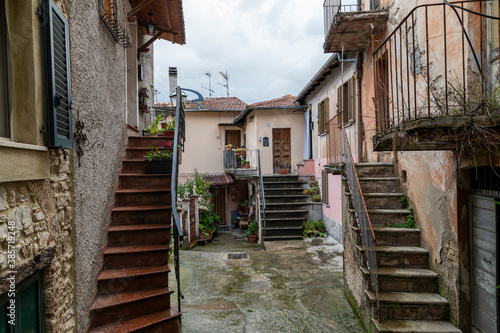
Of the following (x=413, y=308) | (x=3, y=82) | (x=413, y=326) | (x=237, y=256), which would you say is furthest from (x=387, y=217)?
(x=3, y=82)

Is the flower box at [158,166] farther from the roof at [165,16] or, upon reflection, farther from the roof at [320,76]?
the roof at [320,76]

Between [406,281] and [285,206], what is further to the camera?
[285,206]

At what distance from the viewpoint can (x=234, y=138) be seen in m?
19.3

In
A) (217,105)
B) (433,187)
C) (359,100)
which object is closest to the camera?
(433,187)

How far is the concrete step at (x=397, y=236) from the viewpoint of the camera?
4.96 meters

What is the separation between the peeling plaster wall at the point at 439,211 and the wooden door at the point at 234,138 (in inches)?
571

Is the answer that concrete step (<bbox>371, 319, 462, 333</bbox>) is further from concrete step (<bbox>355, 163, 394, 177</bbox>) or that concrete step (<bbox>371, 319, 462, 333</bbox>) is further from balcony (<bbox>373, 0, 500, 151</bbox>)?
concrete step (<bbox>355, 163, 394, 177</bbox>)

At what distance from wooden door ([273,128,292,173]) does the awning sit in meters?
7.90

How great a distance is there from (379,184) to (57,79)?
5.18 metres

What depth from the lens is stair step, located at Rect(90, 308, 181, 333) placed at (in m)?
3.67

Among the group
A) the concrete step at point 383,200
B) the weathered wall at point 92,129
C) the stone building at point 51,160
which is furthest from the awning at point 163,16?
the concrete step at point 383,200

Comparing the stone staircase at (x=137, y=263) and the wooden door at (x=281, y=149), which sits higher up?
the wooden door at (x=281, y=149)

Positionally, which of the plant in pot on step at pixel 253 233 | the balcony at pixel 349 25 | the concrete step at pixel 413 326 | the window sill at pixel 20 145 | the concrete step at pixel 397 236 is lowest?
the plant in pot on step at pixel 253 233

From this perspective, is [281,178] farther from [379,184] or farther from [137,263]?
[137,263]
